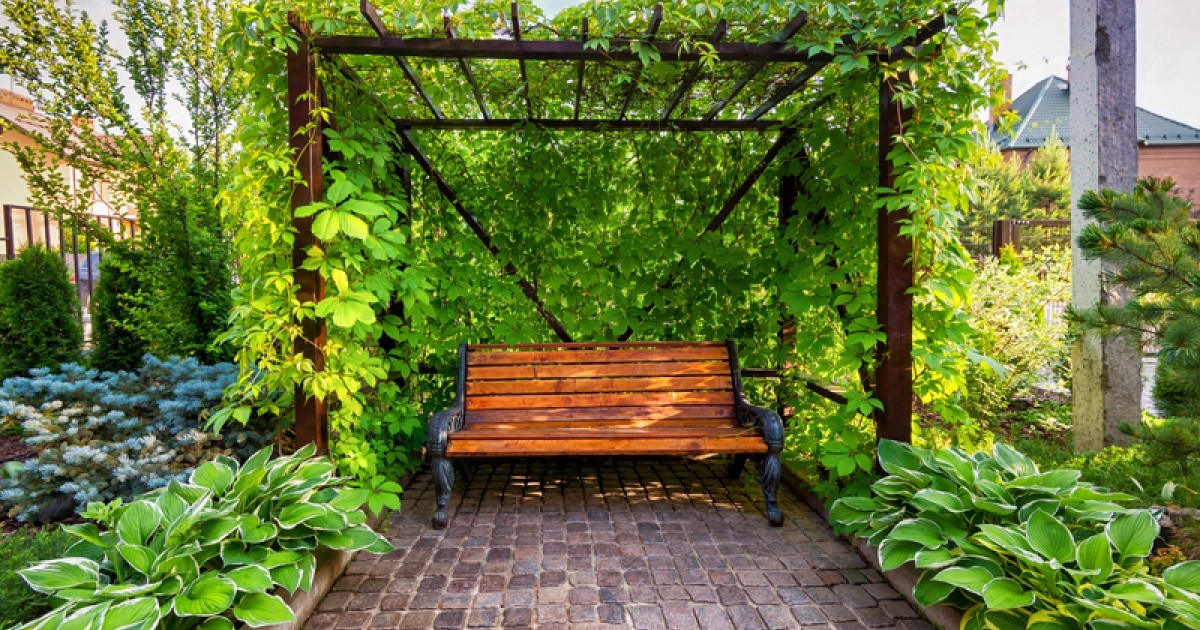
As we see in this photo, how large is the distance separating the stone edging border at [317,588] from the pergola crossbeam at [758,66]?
119 inches

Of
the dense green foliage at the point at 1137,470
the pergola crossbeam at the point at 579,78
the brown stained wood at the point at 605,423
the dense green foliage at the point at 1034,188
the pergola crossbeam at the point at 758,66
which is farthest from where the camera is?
the dense green foliage at the point at 1034,188

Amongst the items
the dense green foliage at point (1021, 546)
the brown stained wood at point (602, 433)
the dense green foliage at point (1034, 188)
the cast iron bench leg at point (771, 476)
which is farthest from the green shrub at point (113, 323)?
the dense green foliage at point (1034, 188)

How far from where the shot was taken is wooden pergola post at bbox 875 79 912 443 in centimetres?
290

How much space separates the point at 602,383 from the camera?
3.91m

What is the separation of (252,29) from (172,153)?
7.91ft

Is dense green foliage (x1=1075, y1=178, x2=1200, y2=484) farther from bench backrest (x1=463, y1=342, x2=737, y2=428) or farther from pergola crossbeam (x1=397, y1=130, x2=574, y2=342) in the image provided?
pergola crossbeam (x1=397, y1=130, x2=574, y2=342)

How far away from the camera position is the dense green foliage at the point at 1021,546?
5.55ft

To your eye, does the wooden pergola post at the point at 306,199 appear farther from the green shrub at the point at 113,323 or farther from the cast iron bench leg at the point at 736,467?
the green shrub at the point at 113,323

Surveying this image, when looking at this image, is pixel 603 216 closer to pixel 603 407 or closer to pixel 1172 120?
pixel 603 407

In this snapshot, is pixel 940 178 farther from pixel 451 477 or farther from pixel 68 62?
pixel 68 62

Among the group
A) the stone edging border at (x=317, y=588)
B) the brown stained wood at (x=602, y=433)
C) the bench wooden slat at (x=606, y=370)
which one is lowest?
the stone edging border at (x=317, y=588)

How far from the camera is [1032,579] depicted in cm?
189

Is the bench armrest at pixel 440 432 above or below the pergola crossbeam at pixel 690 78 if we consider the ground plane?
below

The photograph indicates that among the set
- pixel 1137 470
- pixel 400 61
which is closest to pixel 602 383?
pixel 400 61
